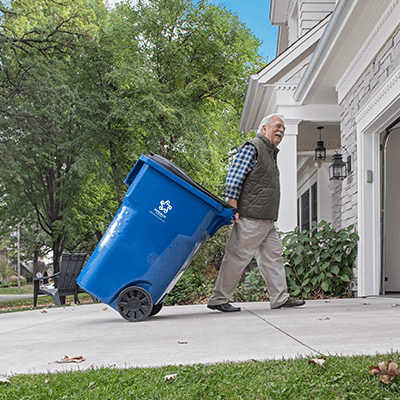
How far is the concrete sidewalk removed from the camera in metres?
2.42

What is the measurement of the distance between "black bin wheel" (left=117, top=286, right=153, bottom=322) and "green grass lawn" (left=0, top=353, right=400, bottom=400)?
185 centimetres

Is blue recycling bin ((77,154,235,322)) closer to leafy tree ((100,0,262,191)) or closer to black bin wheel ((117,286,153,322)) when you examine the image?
black bin wheel ((117,286,153,322))

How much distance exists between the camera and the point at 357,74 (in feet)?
22.1

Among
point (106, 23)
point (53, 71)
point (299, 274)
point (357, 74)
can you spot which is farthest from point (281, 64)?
point (106, 23)

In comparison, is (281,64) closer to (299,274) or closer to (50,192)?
(299,274)

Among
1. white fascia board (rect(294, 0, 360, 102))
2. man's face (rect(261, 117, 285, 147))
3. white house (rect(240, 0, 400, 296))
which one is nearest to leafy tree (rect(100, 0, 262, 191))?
white house (rect(240, 0, 400, 296))

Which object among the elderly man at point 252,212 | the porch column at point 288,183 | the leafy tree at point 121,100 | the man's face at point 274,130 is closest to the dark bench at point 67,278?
the porch column at point 288,183

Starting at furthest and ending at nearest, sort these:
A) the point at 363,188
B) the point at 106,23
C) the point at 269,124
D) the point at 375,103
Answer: the point at 106,23, the point at 363,188, the point at 375,103, the point at 269,124

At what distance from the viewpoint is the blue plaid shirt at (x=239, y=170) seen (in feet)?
14.8

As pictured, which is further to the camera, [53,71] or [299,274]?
[53,71]

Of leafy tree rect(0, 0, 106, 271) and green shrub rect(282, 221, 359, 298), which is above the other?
leafy tree rect(0, 0, 106, 271)

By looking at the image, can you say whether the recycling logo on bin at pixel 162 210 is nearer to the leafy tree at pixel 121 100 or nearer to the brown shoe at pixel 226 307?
the brown shoe at pixel 226 307

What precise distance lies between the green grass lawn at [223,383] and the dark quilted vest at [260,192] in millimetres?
2436

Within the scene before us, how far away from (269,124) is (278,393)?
334cm
